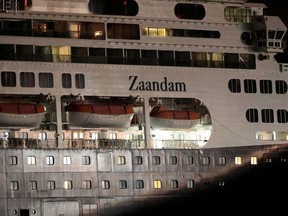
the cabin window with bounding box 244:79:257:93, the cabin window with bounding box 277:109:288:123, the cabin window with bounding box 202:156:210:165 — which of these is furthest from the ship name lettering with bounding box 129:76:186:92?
the cabin window with bounding box 277:109:288:123

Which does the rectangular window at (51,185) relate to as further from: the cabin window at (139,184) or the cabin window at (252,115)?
the cabin window at (252,115)

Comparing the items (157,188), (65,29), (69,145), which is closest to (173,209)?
(157,188)

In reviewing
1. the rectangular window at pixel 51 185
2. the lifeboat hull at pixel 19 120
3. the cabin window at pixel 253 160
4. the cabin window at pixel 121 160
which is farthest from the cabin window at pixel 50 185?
the cabin window at pixel 253 160

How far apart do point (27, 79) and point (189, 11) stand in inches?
326

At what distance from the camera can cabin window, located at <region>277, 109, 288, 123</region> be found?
56906 millimetres

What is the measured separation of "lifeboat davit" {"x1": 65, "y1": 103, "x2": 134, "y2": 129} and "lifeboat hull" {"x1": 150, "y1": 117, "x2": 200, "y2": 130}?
1.30 meters

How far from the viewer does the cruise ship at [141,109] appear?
5169cm

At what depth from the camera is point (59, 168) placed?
51656mm

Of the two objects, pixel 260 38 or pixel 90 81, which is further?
pixel 260 38

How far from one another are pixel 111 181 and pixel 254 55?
9168mm

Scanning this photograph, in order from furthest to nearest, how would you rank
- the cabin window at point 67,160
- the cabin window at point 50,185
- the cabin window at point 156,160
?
the cabin window at point 156,160 < the cabin window at point 67,160 < the cabin window at point 50,185

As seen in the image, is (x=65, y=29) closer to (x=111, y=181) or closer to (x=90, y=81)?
(x=90, y=81)

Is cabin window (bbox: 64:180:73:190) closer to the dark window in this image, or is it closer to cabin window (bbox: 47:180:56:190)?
cabin window (bbox: 47:180:56:190)

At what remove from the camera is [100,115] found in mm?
52625
